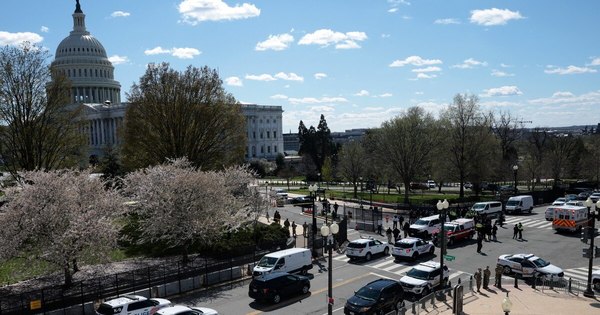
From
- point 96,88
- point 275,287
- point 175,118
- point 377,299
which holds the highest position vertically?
point 96,88

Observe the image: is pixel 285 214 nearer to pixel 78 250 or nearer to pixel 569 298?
pixel 78 250

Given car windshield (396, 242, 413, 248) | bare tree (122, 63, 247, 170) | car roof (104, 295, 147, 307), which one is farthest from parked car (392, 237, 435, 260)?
bare tree (122, 63, 247, 170)

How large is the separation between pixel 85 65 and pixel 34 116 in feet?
409

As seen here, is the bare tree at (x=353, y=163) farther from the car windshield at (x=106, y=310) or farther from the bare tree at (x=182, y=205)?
the car windshield at (x=106, y=310)

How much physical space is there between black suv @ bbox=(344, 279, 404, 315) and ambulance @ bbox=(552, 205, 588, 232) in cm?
2561

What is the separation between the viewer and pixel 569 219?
41500mm

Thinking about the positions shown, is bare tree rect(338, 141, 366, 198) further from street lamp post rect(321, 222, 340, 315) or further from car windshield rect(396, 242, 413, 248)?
street lamp post rect(321, 222, 340, 315)

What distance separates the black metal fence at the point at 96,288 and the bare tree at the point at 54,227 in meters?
1.43

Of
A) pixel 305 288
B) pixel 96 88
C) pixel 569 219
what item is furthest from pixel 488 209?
pixel 96 88

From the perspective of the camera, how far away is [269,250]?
34.4m

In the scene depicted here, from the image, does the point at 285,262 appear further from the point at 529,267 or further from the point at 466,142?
the point at 466,142

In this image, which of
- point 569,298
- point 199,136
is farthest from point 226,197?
point 569,298

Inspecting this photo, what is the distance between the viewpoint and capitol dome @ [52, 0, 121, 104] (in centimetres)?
15588

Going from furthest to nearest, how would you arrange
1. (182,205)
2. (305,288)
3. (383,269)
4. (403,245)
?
1. (403,245)
2. (182,205)
3. (383,269)
4. (305,288)
